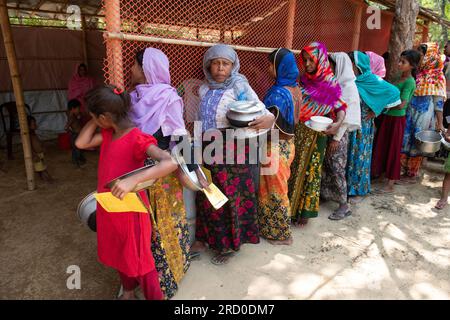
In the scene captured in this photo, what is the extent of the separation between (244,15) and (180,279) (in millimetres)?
3126

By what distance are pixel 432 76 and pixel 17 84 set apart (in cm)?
577

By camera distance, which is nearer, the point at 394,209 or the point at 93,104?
the point at 93,104

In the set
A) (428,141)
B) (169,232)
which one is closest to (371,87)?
(428,141)

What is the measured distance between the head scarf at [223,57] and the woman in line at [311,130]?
0.96 m

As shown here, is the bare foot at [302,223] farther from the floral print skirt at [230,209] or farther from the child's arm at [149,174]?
the child's arm at [149,174]

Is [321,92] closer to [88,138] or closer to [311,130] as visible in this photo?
[311,130]

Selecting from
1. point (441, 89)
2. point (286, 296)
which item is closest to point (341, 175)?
point (286, 296)

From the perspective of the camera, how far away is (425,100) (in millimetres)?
4762

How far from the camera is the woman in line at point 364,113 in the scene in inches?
152

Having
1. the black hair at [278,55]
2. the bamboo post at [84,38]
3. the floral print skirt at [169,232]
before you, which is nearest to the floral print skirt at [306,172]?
the black hair at [278,55]

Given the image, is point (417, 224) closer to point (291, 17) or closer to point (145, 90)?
point (291, 17)

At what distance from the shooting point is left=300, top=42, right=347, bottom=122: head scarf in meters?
3.23

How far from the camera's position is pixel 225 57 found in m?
2.54

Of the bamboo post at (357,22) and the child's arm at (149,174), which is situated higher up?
the bamboo post at (357,22)
